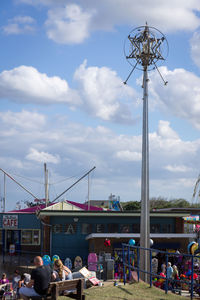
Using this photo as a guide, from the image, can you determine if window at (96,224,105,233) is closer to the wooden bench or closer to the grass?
the grass

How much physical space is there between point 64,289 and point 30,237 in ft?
119

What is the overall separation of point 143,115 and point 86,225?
654 inches

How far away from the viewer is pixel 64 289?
12.0 meters

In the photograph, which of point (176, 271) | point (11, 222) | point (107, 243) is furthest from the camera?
point (11, 222)

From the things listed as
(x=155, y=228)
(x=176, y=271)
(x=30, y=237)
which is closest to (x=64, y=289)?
(x=176, y=271)

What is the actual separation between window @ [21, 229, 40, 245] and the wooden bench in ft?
115

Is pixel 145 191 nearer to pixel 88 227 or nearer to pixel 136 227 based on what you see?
pixel 136 227

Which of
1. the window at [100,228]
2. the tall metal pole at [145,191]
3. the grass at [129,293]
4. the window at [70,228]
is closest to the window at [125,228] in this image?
the window at [100,228]

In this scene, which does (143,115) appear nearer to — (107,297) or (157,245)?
(107,297)

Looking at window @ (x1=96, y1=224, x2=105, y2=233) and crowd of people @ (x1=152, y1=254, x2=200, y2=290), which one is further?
window @ (x1=96, y1=224, x2=105, y2=233)

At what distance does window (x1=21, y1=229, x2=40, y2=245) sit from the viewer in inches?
1854

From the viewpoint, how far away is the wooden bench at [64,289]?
11453mm

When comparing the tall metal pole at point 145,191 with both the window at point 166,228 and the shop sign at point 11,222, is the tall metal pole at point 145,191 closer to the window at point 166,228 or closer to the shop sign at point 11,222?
the window at point 166,228

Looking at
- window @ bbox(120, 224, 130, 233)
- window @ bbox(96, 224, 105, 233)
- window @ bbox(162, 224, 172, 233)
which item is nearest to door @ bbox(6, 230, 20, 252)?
window @ bbox(96, 224, 105, 233)
